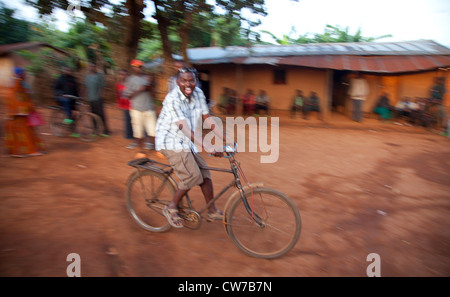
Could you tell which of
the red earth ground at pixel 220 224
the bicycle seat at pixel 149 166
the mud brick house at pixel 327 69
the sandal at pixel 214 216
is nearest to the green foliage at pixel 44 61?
the mud brick house at pixel 327 69

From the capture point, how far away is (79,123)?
6.71 metres

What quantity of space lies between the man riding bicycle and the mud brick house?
8026 mm

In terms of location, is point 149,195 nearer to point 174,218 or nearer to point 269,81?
point 174,218

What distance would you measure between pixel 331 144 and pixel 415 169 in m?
2.26

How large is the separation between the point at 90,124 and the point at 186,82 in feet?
15.6

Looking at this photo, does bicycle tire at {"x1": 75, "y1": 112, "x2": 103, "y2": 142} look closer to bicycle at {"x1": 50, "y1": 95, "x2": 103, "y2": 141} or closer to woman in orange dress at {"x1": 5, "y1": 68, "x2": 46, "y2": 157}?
bicycle at {"x1": 50, "y1": 95, "x2": 103, "y2": 141}

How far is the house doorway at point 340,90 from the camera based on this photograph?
529 inches

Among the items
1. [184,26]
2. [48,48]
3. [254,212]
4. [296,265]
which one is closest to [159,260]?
[254,212]

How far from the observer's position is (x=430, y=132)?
9625 mm

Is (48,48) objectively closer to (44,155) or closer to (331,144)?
(44,155)

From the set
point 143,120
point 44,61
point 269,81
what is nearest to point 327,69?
point 269,81

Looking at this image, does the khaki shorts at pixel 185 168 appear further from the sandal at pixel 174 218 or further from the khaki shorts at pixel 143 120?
the khaki shorts at pixel 143 120

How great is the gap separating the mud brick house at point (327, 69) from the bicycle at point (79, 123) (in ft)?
19.9

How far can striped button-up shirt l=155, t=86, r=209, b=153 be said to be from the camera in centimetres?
287
